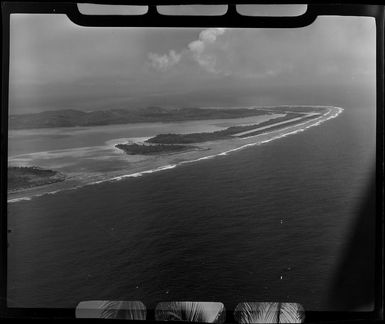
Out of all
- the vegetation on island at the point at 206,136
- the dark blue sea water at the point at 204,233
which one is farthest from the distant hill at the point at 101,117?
the dark blue sea water at the point at 204,233

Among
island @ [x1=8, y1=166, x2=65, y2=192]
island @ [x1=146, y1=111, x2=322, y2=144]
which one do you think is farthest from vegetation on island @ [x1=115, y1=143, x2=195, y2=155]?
island @ [x1=8, y1=166, x2=65, y2=192]

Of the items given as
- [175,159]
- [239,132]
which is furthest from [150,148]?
[239,132]

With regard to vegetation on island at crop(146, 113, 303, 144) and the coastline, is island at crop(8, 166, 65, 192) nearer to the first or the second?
the coastline

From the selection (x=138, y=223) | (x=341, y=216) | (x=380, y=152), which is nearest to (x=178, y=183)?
(x=138, y=223)

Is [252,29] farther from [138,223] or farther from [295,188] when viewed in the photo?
[138,223]

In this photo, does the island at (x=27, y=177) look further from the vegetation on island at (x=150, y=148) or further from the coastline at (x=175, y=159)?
the vegetation on island at (x=150, y=148)
